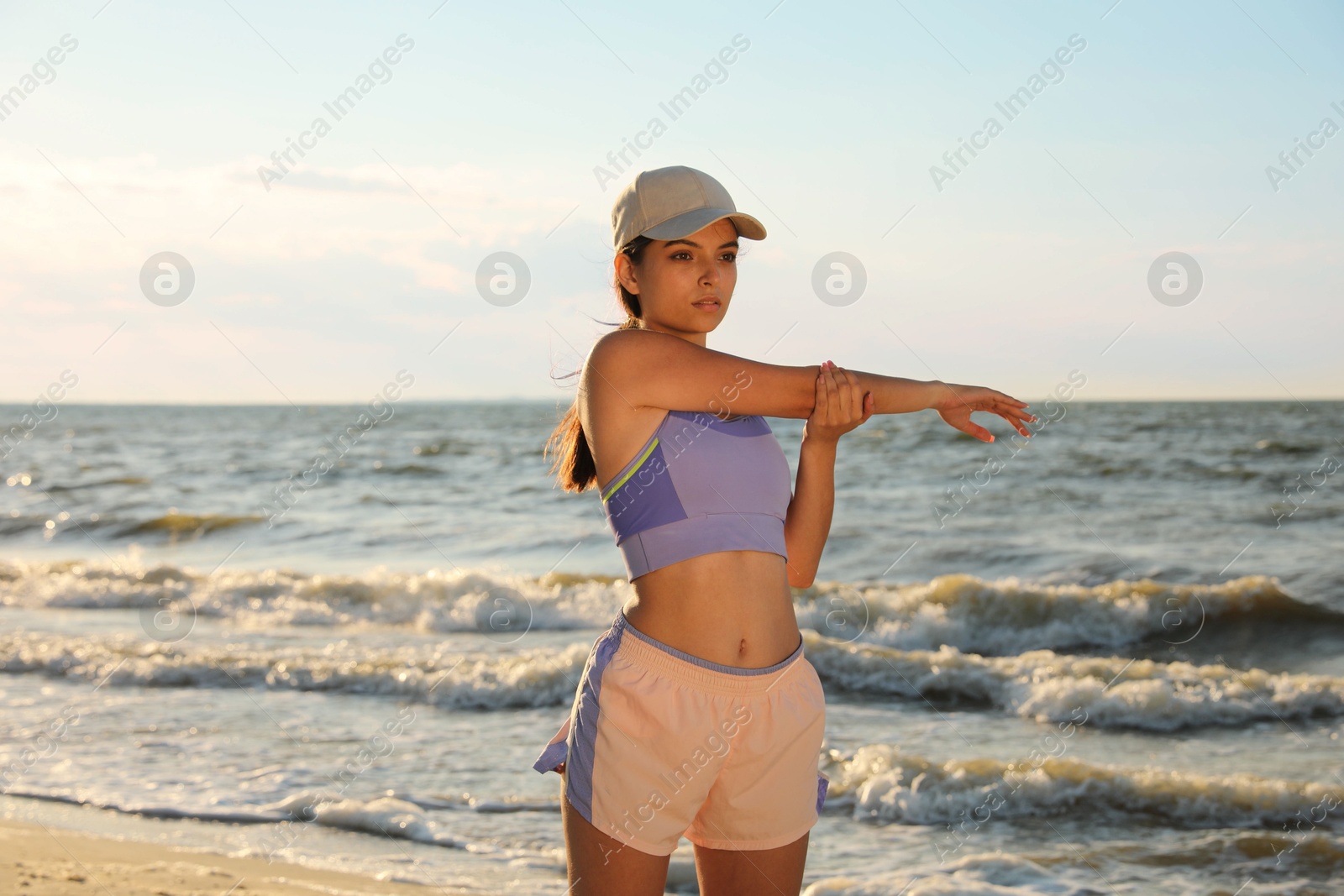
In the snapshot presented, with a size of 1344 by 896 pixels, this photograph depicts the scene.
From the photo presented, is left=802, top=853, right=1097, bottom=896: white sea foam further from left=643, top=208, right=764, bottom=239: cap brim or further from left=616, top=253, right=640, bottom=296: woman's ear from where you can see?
left=643, top=208, right=764, bottom=239: cap brim

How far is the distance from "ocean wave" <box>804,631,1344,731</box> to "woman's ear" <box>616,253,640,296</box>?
19.6 ft

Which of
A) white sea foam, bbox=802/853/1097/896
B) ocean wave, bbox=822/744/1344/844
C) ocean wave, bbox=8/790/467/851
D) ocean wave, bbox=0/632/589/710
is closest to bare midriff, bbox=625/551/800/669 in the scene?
white sea foam, bbox=802/853/1097/896

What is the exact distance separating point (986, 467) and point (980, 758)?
15009 millimetres

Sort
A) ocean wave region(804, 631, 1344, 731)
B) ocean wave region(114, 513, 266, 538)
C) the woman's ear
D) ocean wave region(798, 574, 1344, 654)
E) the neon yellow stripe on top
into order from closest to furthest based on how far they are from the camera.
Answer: the neon yellow stripe on top, the woman's ear, ocean wave region(804, 631, 1344, 731), ocean wave region(798, 574, 1344, 654), ocean wave region(114, 513, 266, 538)

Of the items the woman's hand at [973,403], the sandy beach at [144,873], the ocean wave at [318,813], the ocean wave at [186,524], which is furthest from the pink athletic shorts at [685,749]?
the ocean wave at [186,524]

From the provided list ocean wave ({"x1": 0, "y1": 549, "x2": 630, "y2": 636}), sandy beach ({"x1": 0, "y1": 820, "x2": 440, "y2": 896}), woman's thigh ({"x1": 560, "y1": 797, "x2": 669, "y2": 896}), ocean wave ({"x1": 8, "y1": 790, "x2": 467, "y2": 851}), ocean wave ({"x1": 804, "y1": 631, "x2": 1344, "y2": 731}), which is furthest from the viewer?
ocean wave ({"x1": 0, "y1": 549, "x2": 630, "y2": 636})

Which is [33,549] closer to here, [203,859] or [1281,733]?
[203,859]

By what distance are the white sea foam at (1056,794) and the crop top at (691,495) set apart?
12.1 ft

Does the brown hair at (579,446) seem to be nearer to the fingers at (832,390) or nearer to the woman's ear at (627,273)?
the woman's ear at (627,273)

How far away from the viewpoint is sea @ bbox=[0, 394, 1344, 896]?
493 centimetres

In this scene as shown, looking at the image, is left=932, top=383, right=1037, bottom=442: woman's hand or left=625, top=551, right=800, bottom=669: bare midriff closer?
left=625, top=551, right=800, bottom=669: bare midriff

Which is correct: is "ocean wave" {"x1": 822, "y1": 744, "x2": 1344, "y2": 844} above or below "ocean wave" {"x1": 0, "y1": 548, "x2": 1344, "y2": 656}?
below

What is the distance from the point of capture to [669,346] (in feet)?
6.79

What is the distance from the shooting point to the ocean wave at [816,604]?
1024cm
